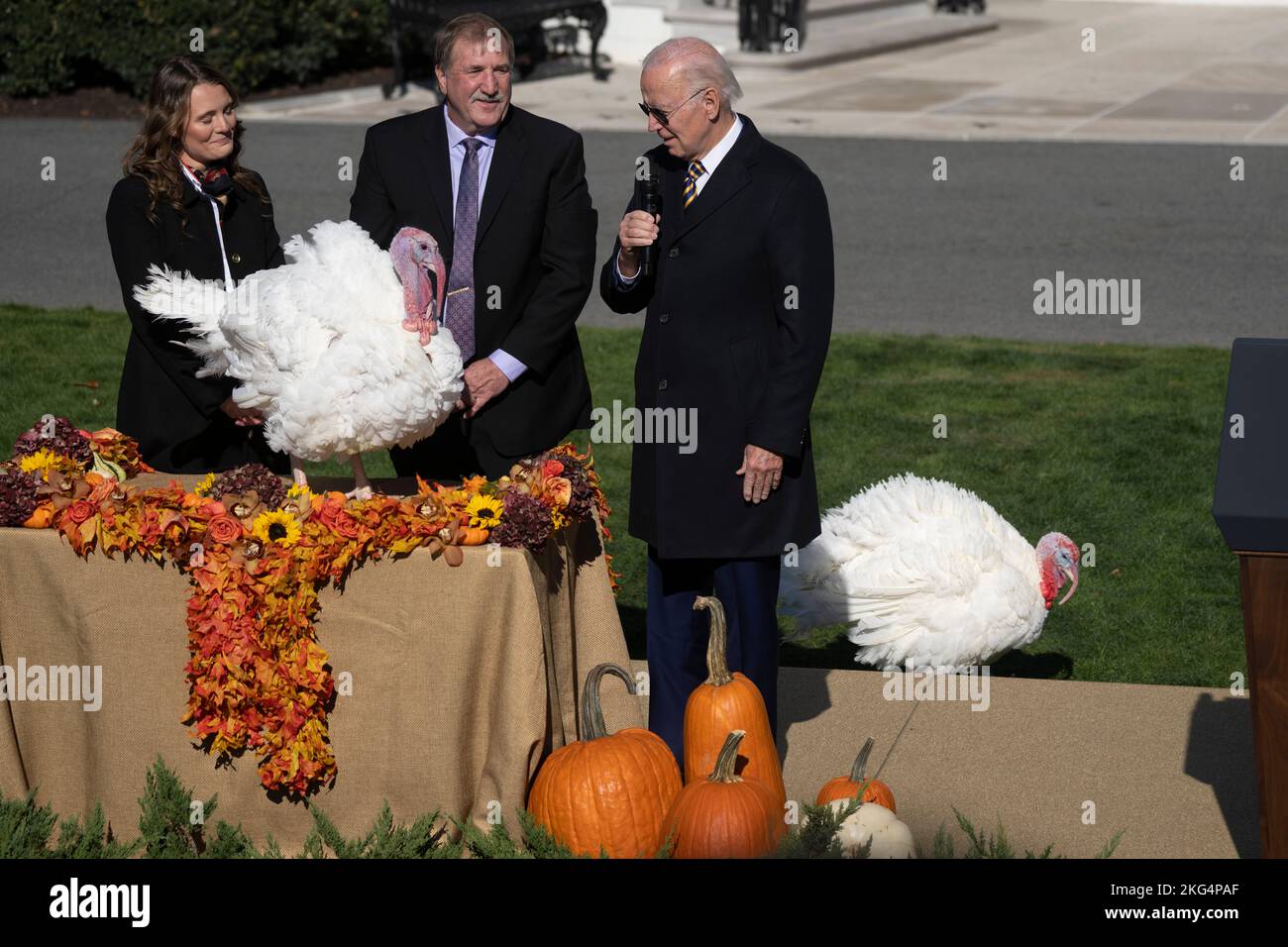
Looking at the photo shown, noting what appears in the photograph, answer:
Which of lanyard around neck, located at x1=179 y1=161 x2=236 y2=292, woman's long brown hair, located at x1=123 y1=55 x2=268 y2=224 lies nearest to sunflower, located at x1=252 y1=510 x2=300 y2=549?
lanyard around neck, located at x1=179 y1=161 x2=236 y2=292

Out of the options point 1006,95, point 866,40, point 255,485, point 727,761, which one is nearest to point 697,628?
point 727,761

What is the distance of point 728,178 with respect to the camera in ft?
15.2

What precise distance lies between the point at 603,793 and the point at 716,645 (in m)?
0.54

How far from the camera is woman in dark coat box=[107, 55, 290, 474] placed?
507 centimetres

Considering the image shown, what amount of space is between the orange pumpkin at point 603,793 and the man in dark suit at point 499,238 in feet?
3.34

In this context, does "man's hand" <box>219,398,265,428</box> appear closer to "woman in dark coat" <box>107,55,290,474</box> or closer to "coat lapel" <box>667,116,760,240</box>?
"woman in dark coat" <box>107,55,290,474</box>

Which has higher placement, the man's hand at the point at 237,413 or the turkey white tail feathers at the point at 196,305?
the turkey white tail feathers at the point at 196,305

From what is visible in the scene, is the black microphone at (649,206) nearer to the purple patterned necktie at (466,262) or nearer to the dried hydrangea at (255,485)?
the purple patterned necktie at (466,262)

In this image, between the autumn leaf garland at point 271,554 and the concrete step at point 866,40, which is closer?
the autumn leaf garland at point 271,554

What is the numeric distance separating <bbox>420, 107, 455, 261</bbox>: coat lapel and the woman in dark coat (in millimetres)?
594

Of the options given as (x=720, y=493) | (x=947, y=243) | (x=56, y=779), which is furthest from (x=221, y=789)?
(x=947, y=243)

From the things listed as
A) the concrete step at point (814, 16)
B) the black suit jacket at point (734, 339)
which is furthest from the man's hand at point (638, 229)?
the concrete step at point (814, 16)

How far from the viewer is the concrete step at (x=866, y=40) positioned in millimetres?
21281
